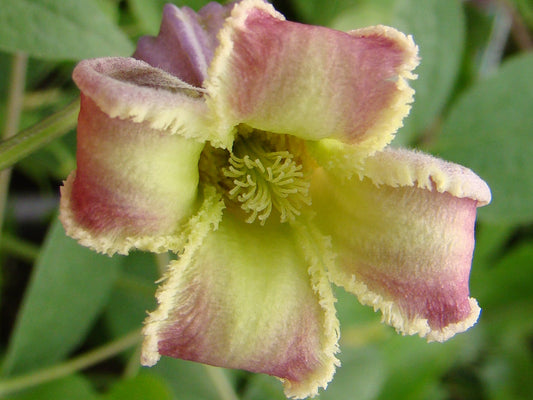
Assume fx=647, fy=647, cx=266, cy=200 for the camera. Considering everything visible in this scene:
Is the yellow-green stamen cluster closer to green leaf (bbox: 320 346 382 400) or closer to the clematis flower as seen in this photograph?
the clematis flower

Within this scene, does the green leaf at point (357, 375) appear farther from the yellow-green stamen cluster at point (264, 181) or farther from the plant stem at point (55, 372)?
the yellow-green stamen cluster at point (264, 181)

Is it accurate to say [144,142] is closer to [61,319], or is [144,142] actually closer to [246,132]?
[246,132]

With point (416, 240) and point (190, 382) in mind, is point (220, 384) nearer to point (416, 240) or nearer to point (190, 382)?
point (190, 382)

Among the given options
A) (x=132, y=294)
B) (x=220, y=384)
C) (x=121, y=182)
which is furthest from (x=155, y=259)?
(x=121, y=182)

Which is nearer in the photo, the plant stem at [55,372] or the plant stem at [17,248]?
the plant stem at [55,372]

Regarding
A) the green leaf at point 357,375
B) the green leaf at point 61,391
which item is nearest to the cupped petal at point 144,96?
the green leaf at point 61,391

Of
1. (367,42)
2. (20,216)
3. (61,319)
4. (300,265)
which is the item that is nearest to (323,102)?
(367,42)

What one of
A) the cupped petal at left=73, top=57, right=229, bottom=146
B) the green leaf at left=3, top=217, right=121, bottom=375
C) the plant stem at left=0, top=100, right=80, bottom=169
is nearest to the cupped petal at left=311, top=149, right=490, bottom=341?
the cupped petal at left=73, top=57, right=229, bottom=146
